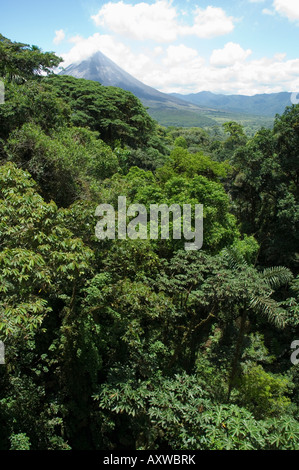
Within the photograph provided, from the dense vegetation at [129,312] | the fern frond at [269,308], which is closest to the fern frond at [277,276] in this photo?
the dense vegetation at [129,312]

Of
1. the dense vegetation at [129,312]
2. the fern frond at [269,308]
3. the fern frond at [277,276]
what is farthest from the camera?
the fern frond at [277,276]

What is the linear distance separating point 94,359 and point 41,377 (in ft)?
4.72

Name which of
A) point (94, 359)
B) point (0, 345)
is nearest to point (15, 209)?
point (0, 345)

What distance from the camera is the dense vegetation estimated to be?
4441 millimetres

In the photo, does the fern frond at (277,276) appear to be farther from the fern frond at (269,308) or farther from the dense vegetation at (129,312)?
the fern frond at (269,308)

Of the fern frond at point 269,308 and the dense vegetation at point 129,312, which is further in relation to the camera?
the fern frond at point 269,308

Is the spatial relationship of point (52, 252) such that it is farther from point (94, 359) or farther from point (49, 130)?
point (49, 130)

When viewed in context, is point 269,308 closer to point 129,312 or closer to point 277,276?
point 277,276

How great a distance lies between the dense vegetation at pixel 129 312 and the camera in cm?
444

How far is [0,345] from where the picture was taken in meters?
4.31

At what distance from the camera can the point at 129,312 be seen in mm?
5898

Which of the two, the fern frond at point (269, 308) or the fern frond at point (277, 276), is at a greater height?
the fern frond at point (277, 276)

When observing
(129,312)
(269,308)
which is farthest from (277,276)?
(129,312)

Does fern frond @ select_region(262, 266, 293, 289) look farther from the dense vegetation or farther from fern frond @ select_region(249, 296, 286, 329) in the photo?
fern frond @ select_region(249, 296, 286, 329)
